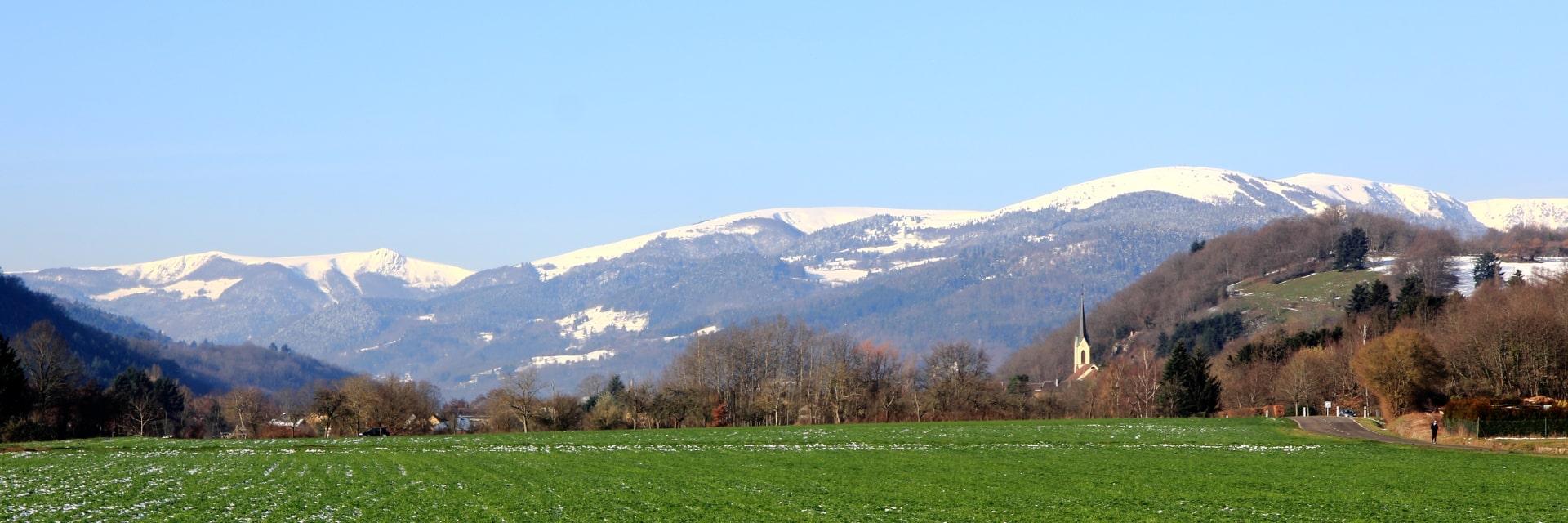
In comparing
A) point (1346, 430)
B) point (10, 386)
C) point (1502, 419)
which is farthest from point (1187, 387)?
point (10, 386)

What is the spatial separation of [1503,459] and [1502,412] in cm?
1642

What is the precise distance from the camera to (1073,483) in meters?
43.8

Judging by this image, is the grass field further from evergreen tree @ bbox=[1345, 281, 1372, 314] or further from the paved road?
evergreen tree @ bbox=[1345, 281, 1372, 314]

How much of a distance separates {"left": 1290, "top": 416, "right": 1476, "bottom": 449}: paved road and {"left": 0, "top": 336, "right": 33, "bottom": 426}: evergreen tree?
76481 millimetres

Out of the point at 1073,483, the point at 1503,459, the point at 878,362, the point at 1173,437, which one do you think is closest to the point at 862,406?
the point at 878,362

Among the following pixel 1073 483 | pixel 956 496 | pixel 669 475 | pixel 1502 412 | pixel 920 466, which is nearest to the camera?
pixel 956 496

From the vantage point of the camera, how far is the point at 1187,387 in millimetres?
118812

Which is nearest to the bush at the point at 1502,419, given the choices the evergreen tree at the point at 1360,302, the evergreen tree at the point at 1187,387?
the evergreen tree at the point at 1187,387

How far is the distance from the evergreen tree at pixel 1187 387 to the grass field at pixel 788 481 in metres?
46.9

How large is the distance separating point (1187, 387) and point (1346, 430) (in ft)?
128

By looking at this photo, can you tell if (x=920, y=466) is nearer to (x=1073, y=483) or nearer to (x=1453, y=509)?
(x=1073, y=483)

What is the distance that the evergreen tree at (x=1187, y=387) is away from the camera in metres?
118

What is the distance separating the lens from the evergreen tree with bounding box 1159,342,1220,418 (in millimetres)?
118250

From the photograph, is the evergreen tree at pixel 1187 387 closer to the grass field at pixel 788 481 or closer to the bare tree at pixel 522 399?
the grass field at pixel 788 481
